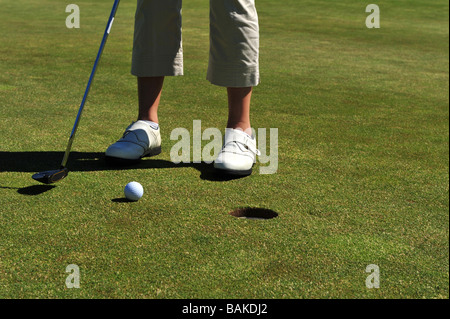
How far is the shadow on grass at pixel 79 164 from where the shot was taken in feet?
8.65

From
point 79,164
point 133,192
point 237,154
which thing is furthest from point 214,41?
point 133,192

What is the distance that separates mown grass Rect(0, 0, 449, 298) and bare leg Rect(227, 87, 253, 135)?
24 cm

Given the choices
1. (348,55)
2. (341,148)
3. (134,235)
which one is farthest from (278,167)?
(348,55)

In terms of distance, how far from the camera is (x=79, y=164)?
272cm

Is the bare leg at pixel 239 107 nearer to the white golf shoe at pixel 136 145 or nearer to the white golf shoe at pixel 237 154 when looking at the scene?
the white golf shoe at pixel 237 154

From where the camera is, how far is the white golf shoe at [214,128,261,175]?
8.55ft

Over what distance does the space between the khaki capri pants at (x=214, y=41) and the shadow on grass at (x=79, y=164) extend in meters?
0.44

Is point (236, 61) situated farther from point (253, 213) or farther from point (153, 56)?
point (253, 213)

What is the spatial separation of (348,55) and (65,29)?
398 cm

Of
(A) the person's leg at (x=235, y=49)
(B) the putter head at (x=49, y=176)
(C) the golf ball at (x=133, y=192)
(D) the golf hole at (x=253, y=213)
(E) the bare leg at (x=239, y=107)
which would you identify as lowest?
(D) the golf hole at (x=253, y=213)

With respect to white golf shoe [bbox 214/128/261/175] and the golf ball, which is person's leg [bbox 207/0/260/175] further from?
the golf ball

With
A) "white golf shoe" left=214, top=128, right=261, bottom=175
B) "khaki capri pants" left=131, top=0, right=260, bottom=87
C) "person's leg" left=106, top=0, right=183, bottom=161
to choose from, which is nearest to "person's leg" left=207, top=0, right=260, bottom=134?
"khaki capri pants" left=131, top=0, right=260, bottom=87

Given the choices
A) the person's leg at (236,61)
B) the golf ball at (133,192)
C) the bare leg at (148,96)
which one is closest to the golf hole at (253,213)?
the golf ball at (133,192)

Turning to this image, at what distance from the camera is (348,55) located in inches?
277
